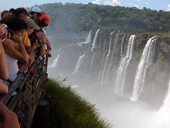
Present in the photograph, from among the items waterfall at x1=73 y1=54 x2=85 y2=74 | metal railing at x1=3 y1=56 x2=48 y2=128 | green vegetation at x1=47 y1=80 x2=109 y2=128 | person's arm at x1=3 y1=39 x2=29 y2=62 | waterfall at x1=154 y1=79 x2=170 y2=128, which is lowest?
waterfall at x1=73 y1=54 x2=85 y2=74

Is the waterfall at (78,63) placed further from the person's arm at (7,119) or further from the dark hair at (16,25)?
the person's arm at (7,119)

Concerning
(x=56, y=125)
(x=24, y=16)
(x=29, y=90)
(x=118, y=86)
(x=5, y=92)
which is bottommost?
(x=118, y=86)

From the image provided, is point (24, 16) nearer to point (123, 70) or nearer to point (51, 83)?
point (51, 83)

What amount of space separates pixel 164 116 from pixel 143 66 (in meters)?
8.90

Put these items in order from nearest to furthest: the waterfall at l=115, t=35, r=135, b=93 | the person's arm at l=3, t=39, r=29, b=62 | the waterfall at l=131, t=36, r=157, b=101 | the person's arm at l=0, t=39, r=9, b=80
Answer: the person's arm at l=0, t=39, r=9, b=80
the person's arm at l=3, t=39, r=29, b=62
the waterfall at l=131, t=36, r=157, b=101
the waterfall at l=115, t=35, r=135, b=93

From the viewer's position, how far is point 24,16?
5195 mm

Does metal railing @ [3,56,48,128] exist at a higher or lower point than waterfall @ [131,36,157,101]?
higher

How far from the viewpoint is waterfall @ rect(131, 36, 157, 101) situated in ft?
150

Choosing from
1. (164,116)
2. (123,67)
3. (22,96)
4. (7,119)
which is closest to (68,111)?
(22,96)

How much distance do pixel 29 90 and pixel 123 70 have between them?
48405mm

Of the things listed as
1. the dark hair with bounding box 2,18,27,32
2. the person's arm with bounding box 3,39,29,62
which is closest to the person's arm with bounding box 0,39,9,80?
the person's arm with bounding box 3,39,29,62

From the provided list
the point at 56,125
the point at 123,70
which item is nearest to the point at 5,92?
the point at 56,125

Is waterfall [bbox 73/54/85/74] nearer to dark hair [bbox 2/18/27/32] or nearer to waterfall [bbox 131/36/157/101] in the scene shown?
waterfall [bbox 131/36/157/101]

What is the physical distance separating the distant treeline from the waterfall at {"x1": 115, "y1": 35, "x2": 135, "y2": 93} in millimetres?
24830
